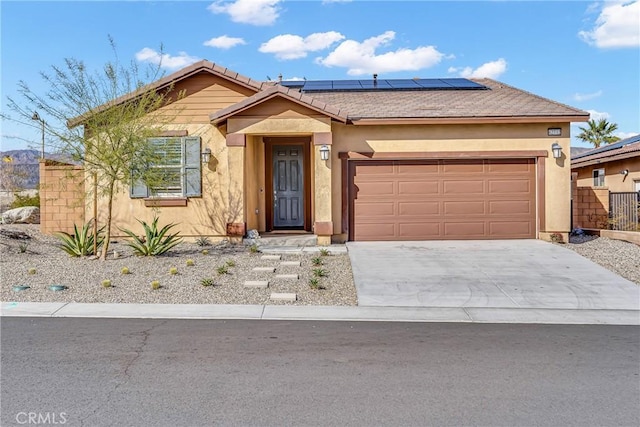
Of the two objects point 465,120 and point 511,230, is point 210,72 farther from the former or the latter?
point 511,230

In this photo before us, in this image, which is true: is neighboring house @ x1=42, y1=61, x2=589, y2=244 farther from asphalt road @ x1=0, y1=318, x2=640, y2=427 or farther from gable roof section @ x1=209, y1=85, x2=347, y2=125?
asphalt road @ x1=0, y1=318, x2=640, y2=427

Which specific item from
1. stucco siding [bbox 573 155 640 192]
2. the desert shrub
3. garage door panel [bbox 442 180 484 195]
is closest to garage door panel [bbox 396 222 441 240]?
garage door panel [bbox 442 180 484 195]

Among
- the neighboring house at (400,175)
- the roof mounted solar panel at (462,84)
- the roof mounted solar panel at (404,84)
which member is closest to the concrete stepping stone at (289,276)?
the neighboring house at (400,175)

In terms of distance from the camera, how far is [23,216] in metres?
16.3

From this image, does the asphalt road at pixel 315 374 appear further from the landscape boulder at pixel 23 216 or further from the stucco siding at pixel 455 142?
the landscape boulder at pixel 23 216

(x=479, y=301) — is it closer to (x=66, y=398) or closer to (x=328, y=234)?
(x=328, y=234)

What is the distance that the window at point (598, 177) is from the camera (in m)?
19.1

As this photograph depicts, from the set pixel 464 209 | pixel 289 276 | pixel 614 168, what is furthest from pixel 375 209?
pixel 614 168

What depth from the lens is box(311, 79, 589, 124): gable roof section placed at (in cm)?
1246

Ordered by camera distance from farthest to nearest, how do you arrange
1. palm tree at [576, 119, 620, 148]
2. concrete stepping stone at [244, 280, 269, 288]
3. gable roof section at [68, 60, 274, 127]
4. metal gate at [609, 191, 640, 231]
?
1. palm tree at [576, 119, 620, 148]
2. metal gate at [609, 191, 640, 231]
3. gable roof section at [68, 60, 274, 127]
4. concrete stepping stone at [244, 280, 269, 288]

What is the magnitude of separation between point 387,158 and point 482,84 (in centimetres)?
585

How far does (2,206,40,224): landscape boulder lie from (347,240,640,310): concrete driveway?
11.4m

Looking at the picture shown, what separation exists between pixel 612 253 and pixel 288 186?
851 centimetres

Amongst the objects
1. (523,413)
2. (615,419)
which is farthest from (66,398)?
(615,419)
